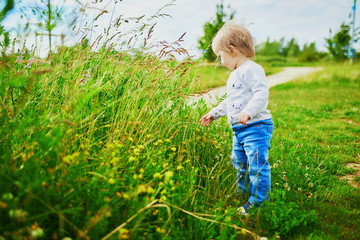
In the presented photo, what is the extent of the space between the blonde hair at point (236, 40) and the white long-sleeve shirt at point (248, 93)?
0.14 m

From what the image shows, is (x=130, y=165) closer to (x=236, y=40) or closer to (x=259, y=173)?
(x=259, y=173)

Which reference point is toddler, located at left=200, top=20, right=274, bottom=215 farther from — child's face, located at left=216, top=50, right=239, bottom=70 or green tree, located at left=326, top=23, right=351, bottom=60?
green tree, located at left=326, top=23, right=351, bottom=60

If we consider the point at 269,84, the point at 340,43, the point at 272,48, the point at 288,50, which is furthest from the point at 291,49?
the point at 269,84

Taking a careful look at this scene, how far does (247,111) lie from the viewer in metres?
2.30

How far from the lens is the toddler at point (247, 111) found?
234 cm

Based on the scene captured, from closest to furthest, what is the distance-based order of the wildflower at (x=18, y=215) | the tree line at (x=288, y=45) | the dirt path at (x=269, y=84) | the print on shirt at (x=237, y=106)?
the wildflower at (x=18, y=215) → the print on shirt at (x=237, y=106) → the dirt path at (x=269, y=84) → the tree line at (x=288, y=45)

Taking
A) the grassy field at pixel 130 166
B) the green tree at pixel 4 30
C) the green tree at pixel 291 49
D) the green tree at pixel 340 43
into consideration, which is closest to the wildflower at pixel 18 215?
the grassy field at pixel 130 166

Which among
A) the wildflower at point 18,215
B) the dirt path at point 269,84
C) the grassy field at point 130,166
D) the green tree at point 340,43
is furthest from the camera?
the green tree at point 340,43

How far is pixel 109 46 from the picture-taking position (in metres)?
2.77

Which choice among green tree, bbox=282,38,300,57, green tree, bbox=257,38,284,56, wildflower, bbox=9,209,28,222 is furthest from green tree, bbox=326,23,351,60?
wildflower, bbox=9,209,28,222

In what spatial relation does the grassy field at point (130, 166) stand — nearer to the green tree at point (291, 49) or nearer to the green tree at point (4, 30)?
the green tree at point (4, 30)

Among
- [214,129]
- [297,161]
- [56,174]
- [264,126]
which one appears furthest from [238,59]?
[56,174]

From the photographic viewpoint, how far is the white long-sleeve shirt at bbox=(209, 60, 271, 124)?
2318mm

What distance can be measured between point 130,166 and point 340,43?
30494mm
